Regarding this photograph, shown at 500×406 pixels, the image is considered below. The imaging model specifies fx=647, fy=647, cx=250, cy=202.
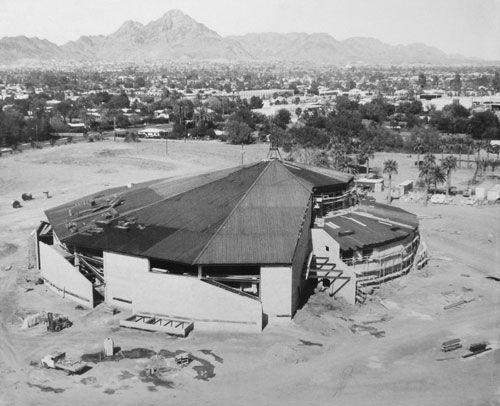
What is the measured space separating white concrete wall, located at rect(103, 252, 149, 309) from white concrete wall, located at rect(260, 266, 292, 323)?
28.4 feet

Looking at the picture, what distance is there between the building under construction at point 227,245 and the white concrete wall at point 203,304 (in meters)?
0.07

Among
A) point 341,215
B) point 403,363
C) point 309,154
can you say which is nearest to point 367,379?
point 403,363

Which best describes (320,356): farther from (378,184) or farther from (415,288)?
(378,184)

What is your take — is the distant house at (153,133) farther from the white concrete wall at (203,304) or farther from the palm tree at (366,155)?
the white concrete wall at (203,304)

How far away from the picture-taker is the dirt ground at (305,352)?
36.6 meters

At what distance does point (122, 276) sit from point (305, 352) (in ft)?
51.4

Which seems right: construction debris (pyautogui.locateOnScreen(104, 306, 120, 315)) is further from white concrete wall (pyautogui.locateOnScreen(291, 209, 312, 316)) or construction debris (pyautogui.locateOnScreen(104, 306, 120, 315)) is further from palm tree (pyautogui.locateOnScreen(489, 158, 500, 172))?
palm tree (pyautogui.locateOnScreen(489, 158, 500, 172))

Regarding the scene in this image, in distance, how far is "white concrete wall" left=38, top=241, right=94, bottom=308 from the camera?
49.9 metres

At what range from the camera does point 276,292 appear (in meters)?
45.9

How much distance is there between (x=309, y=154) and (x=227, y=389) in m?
79.4

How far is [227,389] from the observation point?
3712cm

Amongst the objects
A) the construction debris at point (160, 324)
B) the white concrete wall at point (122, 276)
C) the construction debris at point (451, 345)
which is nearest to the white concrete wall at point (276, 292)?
the construction debris at point (160, 324)

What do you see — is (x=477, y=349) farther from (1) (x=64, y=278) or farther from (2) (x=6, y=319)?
(2) (x=6, y=319)

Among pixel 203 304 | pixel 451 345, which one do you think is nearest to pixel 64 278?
pixel 203 304
